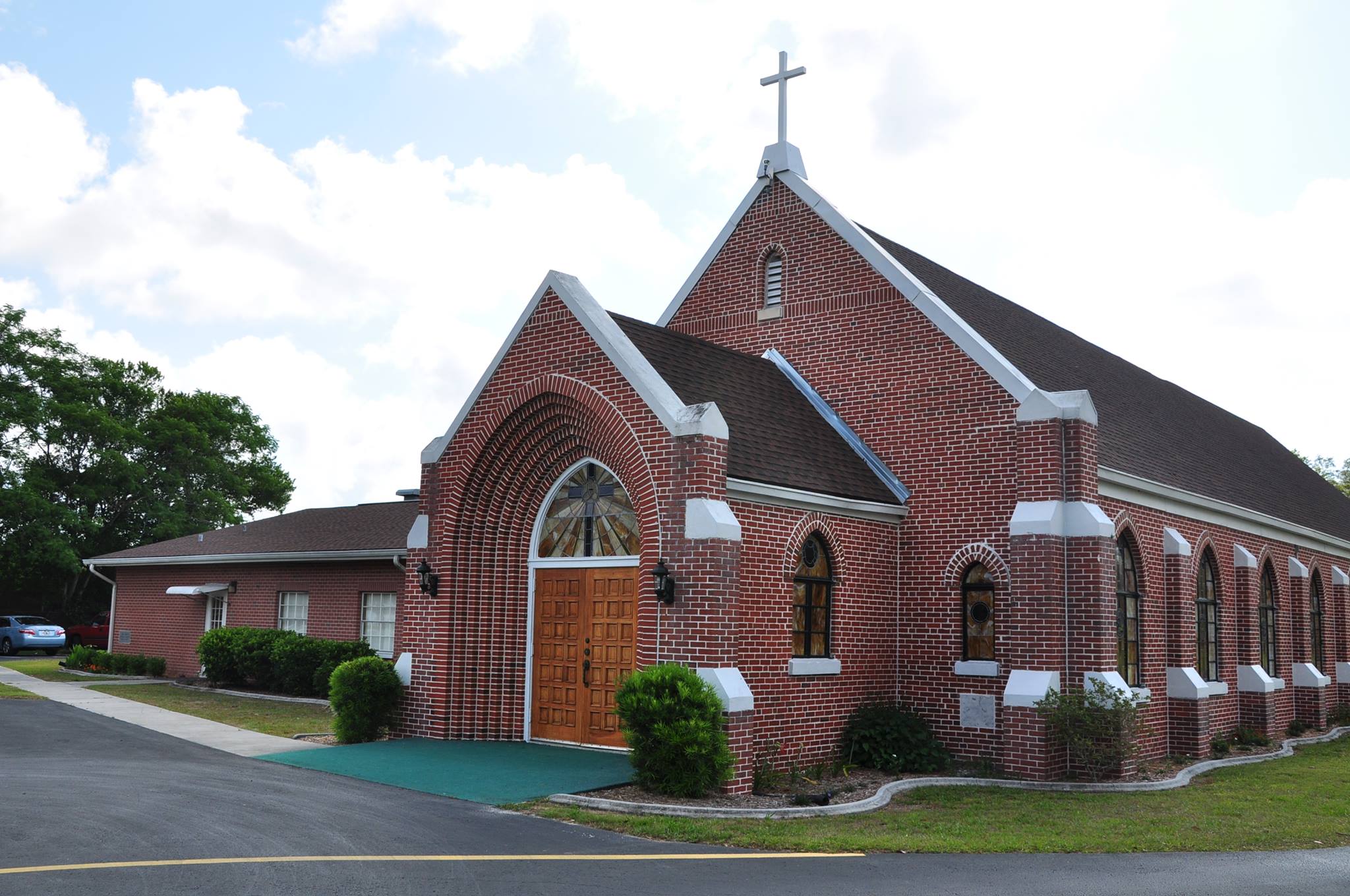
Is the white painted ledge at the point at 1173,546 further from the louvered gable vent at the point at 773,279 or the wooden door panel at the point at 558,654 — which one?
the wooden door panel at the point at 558,654

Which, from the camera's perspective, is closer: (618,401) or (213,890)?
(213,890)

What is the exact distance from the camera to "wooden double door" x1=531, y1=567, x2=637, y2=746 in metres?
14.6

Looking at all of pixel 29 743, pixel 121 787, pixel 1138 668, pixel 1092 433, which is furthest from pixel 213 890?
Result: pixel 1138 668

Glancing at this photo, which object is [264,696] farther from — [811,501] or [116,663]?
[811,501]

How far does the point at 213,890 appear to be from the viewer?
7.76 meters

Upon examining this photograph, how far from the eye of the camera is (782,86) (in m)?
19.3

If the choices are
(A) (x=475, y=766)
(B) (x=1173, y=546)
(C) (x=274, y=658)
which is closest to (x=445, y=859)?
(A) (x=475, y=766)

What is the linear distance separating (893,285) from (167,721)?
44.7 ft

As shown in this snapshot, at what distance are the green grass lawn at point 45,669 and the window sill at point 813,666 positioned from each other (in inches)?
805

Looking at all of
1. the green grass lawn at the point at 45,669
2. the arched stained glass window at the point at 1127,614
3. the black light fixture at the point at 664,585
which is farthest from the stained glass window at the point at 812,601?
the green grass lawn at the point at 45,669

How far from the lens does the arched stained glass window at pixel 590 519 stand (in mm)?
14828

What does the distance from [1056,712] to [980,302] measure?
29.2 ft

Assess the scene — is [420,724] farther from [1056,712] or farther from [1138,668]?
[1138,668]

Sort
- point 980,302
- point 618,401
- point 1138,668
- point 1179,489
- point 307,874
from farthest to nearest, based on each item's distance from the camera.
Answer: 1. point 980,302
2. point 1179,489
3. point 1138,668
4. point 618,401
5. point 307,874
